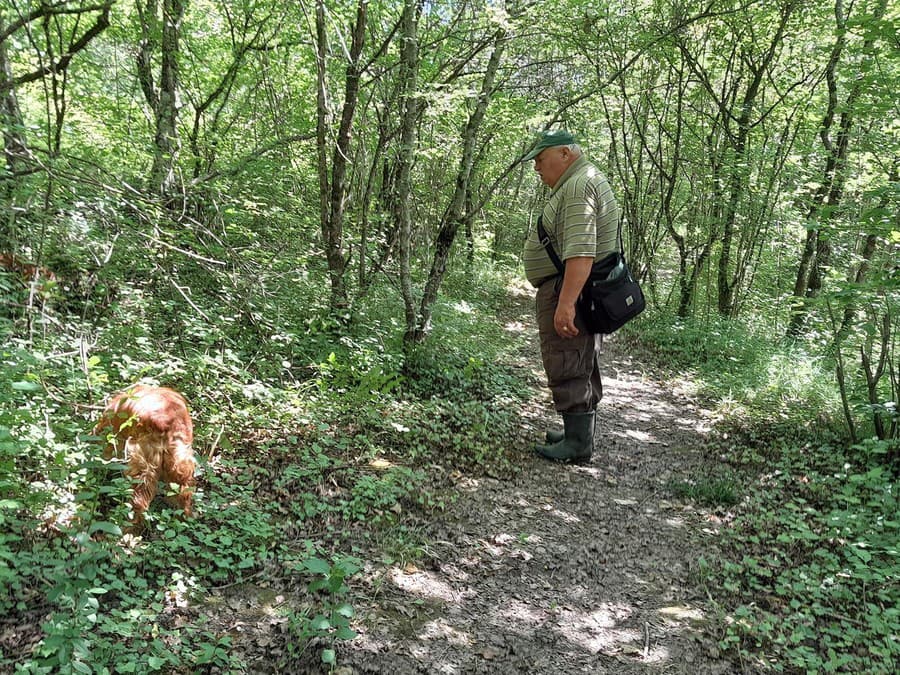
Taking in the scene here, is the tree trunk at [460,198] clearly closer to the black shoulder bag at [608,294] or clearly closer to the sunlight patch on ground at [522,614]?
the black shoulder bag at [608,294]

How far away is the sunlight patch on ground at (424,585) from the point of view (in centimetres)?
285

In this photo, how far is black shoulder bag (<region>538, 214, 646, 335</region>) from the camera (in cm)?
417

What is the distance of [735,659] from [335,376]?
11.9 feet

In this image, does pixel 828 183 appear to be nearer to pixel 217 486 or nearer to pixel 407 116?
pixel 407 116

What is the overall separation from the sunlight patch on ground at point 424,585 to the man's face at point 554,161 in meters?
3.01

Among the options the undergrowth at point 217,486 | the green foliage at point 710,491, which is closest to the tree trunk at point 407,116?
the undergrowth at point 217,486

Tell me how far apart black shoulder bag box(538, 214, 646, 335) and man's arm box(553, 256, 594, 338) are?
146 mm

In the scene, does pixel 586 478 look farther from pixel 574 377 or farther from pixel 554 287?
pixel 554 287

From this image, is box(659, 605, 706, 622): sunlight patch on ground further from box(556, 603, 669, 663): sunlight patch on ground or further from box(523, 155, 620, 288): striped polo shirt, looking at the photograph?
box(523, 155, 620, 288): striped polo shirt

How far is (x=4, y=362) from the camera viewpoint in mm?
3033

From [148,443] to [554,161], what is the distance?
11.0 ft

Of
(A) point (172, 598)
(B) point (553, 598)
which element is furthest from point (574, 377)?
(A) point (172, 598)

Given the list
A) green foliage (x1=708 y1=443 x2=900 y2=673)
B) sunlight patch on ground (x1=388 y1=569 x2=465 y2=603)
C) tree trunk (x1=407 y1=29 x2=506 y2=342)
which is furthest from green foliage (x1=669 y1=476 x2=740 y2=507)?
tree trunk (x1=407 y1=29 x2=506 y2=342)

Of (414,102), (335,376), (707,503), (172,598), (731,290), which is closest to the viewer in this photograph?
(172,598)
